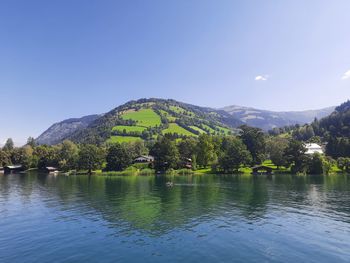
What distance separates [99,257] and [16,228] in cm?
2053

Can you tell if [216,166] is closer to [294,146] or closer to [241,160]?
[241,160]

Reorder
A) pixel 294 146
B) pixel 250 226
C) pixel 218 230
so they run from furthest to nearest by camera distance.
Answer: pixel 294 146 < pixel 250 226 < pixel 218 230

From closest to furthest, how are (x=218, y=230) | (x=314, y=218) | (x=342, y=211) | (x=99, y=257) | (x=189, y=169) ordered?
1. (x=99, y=257)
2. (x=218, y=230)
3. (x=314, y=218)
4. (x=342, y=211)
5. (x=189, y=169)

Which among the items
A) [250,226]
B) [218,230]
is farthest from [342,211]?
[218,230]

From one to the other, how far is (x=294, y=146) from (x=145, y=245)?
513 feet

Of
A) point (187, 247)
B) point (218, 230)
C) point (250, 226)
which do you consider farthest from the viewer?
point (250, 226)

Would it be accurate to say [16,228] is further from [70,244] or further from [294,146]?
[294,146]

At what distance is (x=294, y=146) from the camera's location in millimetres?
172750

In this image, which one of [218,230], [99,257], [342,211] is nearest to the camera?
→ [99,257]

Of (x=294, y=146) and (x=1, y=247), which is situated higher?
(x=294, y=146)

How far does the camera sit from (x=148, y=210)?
57.1m

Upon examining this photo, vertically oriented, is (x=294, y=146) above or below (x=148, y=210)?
above

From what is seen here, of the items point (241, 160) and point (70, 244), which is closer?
point (70, 244)

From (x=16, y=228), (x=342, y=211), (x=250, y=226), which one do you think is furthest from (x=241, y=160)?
(x=16, y=228)
